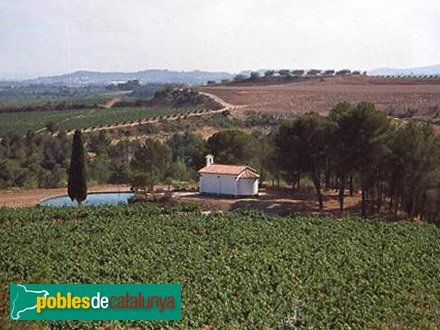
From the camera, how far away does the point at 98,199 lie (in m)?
45.3

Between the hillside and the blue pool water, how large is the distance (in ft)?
190

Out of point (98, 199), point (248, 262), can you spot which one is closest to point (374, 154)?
point (248, 262)

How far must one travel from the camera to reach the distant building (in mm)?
43062

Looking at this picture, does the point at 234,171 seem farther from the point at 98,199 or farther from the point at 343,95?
the point at 343,95

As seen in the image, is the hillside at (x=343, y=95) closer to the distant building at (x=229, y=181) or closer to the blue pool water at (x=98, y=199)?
the distant building at (x=229, y=181)

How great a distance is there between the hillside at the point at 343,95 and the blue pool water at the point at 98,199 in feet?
190

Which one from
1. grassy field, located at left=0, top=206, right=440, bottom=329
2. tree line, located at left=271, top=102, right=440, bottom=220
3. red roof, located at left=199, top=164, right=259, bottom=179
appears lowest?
grassy field, located at left=0, top=206, right=440, bottom=329

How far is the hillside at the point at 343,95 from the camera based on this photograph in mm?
99694

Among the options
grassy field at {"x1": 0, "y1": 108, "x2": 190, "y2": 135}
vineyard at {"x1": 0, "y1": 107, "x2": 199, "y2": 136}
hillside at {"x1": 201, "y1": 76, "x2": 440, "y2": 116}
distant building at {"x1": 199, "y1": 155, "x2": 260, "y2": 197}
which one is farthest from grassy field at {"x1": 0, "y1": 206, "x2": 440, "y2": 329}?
hillside at {"x1": 201, "y1": 76, "x2": 440, "y2": 116}

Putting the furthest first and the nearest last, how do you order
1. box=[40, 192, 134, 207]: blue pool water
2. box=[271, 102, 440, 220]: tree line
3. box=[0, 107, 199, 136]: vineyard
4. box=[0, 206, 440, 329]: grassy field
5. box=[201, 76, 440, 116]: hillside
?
box=[201, 76, 440, 116]: hillside
box=[0, 107, 199, 136]: vineyard
box=[40, 192, 134, 207]: blue pool water
box=[271, 102, 440, 220]: tree line
box=[0, 206, 440, 329]: grassy field

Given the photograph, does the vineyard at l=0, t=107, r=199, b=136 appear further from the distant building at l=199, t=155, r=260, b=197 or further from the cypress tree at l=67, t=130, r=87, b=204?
the distant building at l=199, t=155, r=260, b=197

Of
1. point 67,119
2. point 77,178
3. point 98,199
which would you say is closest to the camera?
point 77,178

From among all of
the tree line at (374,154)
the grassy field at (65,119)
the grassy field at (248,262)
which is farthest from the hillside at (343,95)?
the grassy field at (248,262)

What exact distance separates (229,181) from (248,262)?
56.8ft
